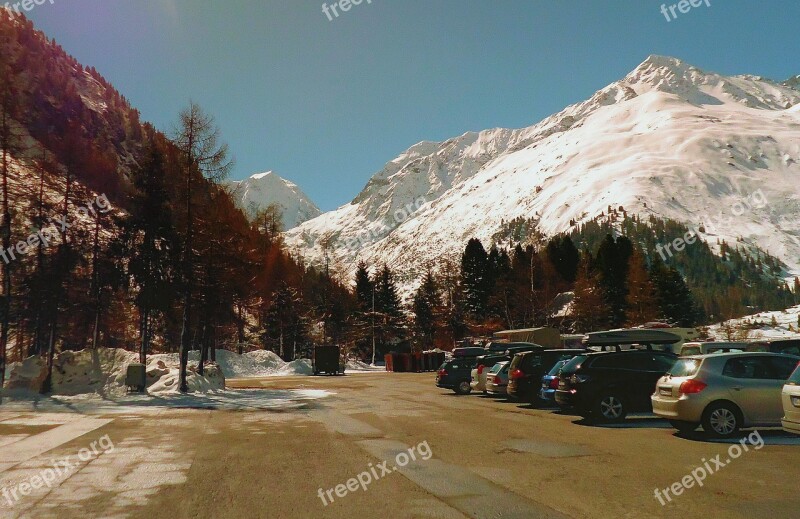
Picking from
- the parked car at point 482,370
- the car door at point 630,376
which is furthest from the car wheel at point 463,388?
the car door at point 630,376

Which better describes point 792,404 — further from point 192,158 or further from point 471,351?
point 471,351

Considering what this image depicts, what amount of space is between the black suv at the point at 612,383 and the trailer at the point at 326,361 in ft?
116

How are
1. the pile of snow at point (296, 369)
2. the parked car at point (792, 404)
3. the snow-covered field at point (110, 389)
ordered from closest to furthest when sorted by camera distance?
the parked car at point (792, 404) < the snow-covered field at point (110, 389) < the pile of snow at point (296, 369)

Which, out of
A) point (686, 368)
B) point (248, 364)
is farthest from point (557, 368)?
point (248, 364)

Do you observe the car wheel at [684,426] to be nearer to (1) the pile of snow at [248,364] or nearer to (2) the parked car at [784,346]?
(2) the parked car at [784,346]

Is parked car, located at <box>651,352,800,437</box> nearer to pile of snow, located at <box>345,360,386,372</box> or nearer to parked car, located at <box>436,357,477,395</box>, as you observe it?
parked car, located at <box>436,357,477,395</box>

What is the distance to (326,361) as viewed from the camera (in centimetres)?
4753

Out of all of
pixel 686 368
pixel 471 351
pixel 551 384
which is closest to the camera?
pixel 686 368

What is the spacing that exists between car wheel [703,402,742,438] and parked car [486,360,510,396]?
31.2 ft

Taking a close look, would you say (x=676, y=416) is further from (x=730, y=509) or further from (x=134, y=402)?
(x=134, y=402)

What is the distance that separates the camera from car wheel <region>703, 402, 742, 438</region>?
10234 millimetres

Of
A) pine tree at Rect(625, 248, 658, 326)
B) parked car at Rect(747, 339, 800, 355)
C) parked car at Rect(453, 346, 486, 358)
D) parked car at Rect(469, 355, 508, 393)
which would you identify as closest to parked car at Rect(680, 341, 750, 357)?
parked car at Rect(747, 339, 800, 355)

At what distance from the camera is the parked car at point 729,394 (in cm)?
1020

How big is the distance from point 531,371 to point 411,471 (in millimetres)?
10349
